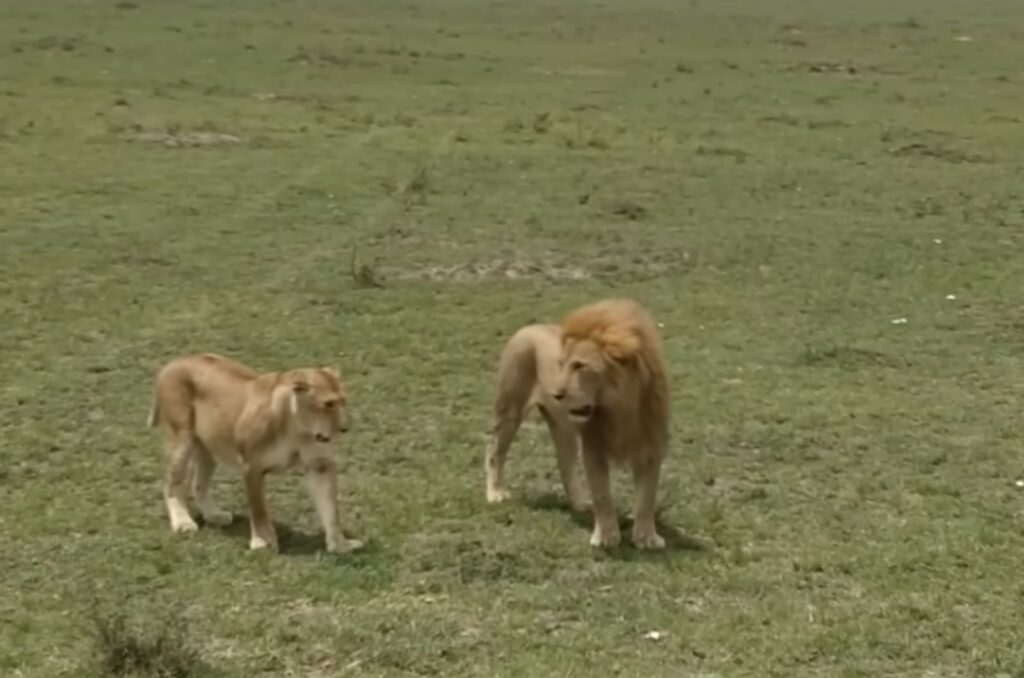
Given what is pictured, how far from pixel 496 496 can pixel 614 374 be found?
38.6 inches

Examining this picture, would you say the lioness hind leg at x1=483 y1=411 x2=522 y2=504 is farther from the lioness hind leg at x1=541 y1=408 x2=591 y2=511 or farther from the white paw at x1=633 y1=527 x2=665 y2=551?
the white paw at x1=633 y1=527 x2=665 y2=551

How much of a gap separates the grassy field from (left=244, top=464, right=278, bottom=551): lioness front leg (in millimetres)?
107

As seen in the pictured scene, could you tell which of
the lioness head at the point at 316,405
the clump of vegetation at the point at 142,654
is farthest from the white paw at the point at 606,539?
the clump of vegetation at the point at 142,654

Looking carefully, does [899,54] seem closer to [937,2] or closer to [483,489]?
[937,2]

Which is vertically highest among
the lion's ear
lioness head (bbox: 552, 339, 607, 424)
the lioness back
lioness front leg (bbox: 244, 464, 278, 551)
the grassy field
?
the lion's ear

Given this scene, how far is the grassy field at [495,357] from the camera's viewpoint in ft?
17.2

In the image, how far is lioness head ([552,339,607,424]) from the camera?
575 centimetres

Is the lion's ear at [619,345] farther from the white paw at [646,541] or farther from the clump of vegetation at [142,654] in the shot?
the clump of vegetation at [142,654]

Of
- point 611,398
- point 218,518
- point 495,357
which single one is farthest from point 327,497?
point 495,357

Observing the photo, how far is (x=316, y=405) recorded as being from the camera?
18.5 ft

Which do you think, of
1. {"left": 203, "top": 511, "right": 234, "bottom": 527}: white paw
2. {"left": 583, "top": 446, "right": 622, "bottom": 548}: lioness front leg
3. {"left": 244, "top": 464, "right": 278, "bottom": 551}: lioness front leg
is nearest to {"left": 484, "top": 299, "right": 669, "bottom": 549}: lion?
{"left": 583, "top": 446, "right": 622, "bottom": 548}: lioness front leg

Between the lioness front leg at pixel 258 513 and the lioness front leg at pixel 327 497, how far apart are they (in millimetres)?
170

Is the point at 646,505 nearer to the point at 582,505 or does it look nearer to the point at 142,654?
the point at 582,505

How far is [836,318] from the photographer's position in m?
9.95
